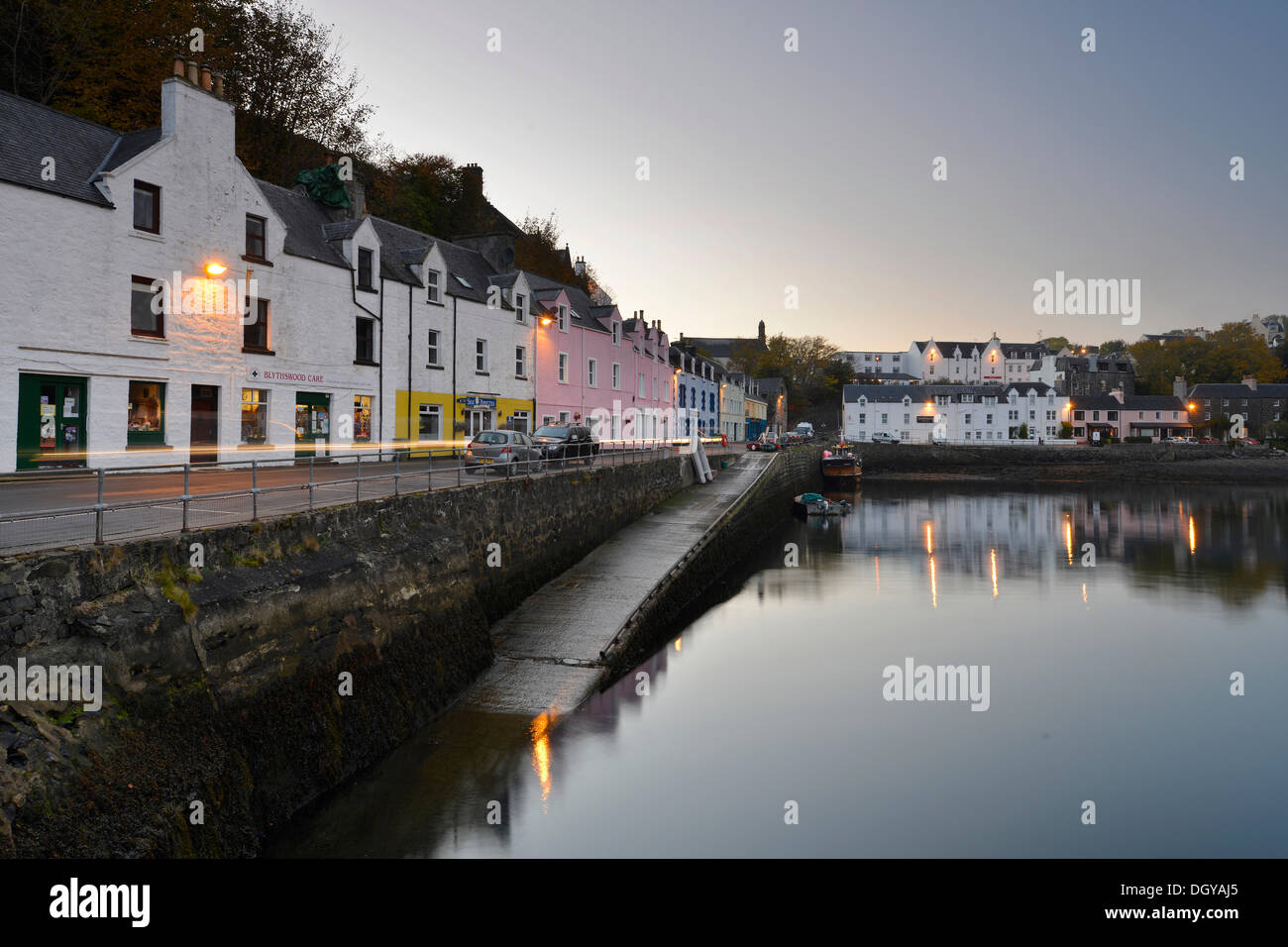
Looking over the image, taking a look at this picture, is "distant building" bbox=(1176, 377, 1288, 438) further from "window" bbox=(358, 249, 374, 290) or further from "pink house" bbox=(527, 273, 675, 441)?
"window" bbox=(358, 249, 374, 290)

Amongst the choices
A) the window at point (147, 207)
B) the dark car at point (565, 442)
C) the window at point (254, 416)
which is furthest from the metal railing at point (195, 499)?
the window at point (147, 207)

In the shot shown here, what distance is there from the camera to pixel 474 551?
632 inches

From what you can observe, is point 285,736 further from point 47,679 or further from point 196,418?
point 196,418

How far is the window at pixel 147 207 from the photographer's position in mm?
19453

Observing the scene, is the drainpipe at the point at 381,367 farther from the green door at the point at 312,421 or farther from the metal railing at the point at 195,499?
the metal railing at the point at 195,499

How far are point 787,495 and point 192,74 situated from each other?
34746 millimetres

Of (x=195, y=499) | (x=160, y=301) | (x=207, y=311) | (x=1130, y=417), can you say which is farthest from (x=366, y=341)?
(x=1130, y=417)

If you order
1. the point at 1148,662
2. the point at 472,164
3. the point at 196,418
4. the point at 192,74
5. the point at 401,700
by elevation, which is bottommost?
the point at 1148,662

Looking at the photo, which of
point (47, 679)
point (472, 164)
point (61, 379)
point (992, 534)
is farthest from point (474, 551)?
point (472, 164)

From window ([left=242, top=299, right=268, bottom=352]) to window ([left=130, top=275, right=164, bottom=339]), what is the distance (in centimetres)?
259

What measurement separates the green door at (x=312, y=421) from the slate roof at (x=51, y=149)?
7.73 metres

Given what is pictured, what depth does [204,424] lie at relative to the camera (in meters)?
21.6

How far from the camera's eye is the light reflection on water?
9.83 metres

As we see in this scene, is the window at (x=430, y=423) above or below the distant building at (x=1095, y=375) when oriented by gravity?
below
